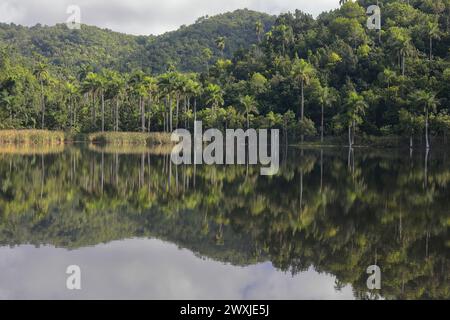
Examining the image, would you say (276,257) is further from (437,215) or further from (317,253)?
(437,215)

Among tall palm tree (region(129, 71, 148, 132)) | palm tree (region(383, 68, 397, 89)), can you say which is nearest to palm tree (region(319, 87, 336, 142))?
palm tree (region(383, 68, 397, 89))

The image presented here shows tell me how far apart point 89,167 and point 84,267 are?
27.2 meters

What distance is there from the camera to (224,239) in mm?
16297

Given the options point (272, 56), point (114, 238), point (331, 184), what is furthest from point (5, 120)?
point (114, 238)

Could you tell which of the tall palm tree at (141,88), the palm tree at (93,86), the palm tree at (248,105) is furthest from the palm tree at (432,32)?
the palm tree at (93,86)

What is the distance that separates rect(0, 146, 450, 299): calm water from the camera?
37.7 feet

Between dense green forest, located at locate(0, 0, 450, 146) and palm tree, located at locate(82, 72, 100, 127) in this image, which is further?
palm tree, located at locate(82, 72, 100, 127)

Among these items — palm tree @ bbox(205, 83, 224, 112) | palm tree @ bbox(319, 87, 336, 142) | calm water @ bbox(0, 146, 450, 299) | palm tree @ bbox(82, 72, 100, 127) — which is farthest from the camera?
palm tree @ bbox(82, 72, 100, 127)

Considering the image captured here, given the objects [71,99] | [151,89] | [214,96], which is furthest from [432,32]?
[71,99]

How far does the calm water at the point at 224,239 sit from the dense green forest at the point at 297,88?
63946mm

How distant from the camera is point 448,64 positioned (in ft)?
310

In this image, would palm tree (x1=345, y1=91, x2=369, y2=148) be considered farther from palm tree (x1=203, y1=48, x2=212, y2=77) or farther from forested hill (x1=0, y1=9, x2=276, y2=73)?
forested hill (x1=0, y1=9, x2=276, y2=73)

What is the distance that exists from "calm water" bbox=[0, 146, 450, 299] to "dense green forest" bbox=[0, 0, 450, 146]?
6395cm

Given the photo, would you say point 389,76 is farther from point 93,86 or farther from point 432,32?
point 93,86
